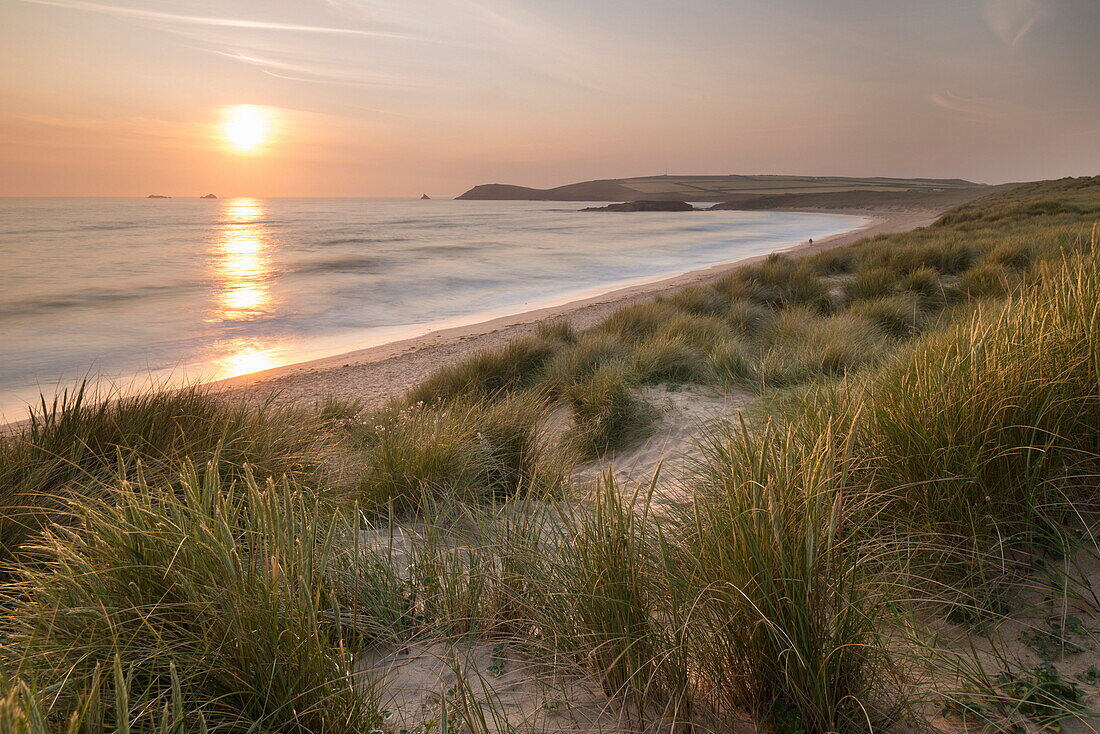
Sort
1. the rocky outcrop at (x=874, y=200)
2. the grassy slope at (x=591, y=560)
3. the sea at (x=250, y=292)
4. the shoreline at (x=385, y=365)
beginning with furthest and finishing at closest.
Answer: the rocky outcrop at (x=874, y=200)
the sea at (x=250, y=292)
the shoreline at (x=385, y=365)
the grassy slope at (x=591, y=560)

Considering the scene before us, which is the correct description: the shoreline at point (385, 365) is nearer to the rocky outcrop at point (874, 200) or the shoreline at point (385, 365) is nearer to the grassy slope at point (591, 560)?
the grassy slope at point (591, 560)

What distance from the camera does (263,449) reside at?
11.0 feet

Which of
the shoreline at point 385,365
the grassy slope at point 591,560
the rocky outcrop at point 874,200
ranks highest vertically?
the rocky outcrop at point 874,200

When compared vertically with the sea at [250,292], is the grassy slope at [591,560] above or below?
above

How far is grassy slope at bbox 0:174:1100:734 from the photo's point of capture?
1500mm

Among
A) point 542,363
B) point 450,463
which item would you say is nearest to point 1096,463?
point 450,463

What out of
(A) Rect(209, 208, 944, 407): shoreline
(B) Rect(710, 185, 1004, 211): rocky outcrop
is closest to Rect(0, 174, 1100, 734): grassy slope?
(A) Rect(209, 208, 944, 407): shoreline

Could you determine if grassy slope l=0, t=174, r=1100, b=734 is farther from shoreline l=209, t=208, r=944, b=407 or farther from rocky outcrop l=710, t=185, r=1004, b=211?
rocky outcrop l=710, t=185, r=1004, b=211

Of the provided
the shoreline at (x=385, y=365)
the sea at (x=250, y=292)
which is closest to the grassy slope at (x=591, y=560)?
the sea at (x=250, y=292)

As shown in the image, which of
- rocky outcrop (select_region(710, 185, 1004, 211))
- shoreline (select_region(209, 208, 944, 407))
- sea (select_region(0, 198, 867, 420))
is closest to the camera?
shoreline (select_region(209, 208, 944, 407))

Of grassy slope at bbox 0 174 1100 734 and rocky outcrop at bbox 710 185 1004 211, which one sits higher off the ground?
rocky outcrop at bbox 710 185 1004 211

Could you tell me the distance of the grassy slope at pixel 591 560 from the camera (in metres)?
1.50

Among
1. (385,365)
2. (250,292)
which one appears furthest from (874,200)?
(385,365)

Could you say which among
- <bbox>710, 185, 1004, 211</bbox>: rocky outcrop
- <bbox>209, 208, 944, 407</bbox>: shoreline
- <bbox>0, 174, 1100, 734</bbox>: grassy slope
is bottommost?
<bbox>209, 208, 944, 407</bbox>: shoreline
